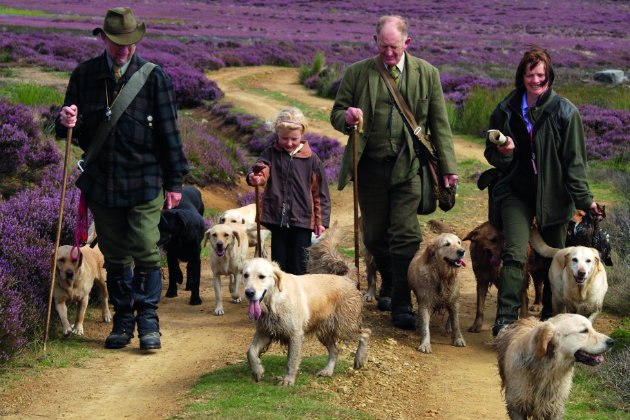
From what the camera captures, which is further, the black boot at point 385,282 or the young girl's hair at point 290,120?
the black boot at point 385,282

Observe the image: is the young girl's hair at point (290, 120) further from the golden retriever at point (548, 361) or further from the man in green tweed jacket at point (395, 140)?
the golden retriever at point (548, 361)

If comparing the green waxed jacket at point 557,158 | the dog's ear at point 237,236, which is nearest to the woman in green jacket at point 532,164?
the green waxed jacket at point 557,158

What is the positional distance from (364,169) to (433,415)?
2967mm

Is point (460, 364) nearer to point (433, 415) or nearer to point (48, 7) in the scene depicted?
point (433, 415)

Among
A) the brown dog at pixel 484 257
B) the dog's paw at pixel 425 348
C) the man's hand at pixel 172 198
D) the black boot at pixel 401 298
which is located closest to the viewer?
the man's hand at pixel 172 198

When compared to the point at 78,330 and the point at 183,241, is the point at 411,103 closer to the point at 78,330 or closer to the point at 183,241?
the point at 183,241

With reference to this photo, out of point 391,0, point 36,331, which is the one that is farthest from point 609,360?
point 391,0

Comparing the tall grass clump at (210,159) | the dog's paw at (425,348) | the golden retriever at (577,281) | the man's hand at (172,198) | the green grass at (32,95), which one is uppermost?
the man's hand at (172,198)

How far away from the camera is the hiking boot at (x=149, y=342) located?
7277mm

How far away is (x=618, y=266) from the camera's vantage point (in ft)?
33.5

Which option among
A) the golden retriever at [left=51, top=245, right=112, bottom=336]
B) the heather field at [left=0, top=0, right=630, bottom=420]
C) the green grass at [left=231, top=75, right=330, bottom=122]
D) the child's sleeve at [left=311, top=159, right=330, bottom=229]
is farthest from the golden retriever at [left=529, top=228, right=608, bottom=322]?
the green grass at [left=231, top=75, right=330, bottom=122]

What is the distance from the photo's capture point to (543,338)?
5168 millimetres

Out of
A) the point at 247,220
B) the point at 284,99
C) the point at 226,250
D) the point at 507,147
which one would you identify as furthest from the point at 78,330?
the point at 284,99

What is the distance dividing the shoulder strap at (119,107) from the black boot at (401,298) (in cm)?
319
